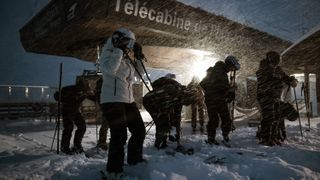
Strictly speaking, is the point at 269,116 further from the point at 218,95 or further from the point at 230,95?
the point at 218,95

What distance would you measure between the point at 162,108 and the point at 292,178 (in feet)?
8.74

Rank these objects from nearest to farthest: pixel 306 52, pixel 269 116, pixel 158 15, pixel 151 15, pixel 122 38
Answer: pixel 122 38
pixel 269 116
pixel 151 15
pixel 158 15
pixel 306 52

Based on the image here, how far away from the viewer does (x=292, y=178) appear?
153 inches

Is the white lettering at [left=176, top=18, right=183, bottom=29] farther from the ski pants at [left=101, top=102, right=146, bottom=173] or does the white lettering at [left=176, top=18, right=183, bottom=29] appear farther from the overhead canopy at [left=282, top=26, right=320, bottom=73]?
the ski pants at [left=101, top=102, right=146, bottom=173]

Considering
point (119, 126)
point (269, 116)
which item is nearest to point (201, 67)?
point (269, 116)

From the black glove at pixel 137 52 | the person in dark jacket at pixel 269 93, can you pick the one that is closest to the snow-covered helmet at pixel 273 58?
the person in dark jacket at pixel 269 93

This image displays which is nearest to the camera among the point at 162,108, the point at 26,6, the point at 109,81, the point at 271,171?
the point at 109,81

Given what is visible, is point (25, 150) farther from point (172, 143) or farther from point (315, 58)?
point (315, 58)

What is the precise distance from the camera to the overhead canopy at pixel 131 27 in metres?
10.0

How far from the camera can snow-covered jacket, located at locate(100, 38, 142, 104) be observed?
12.0ft

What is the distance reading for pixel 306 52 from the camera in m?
13.0

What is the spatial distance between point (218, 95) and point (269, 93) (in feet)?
3.84

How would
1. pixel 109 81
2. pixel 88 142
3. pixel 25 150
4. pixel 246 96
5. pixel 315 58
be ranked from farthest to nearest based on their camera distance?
pixel 246 96, pixel 315 58, pixel 88 142, pixel 25 150, pixel 109 81

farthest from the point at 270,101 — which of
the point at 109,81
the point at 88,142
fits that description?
the point at 88,142
